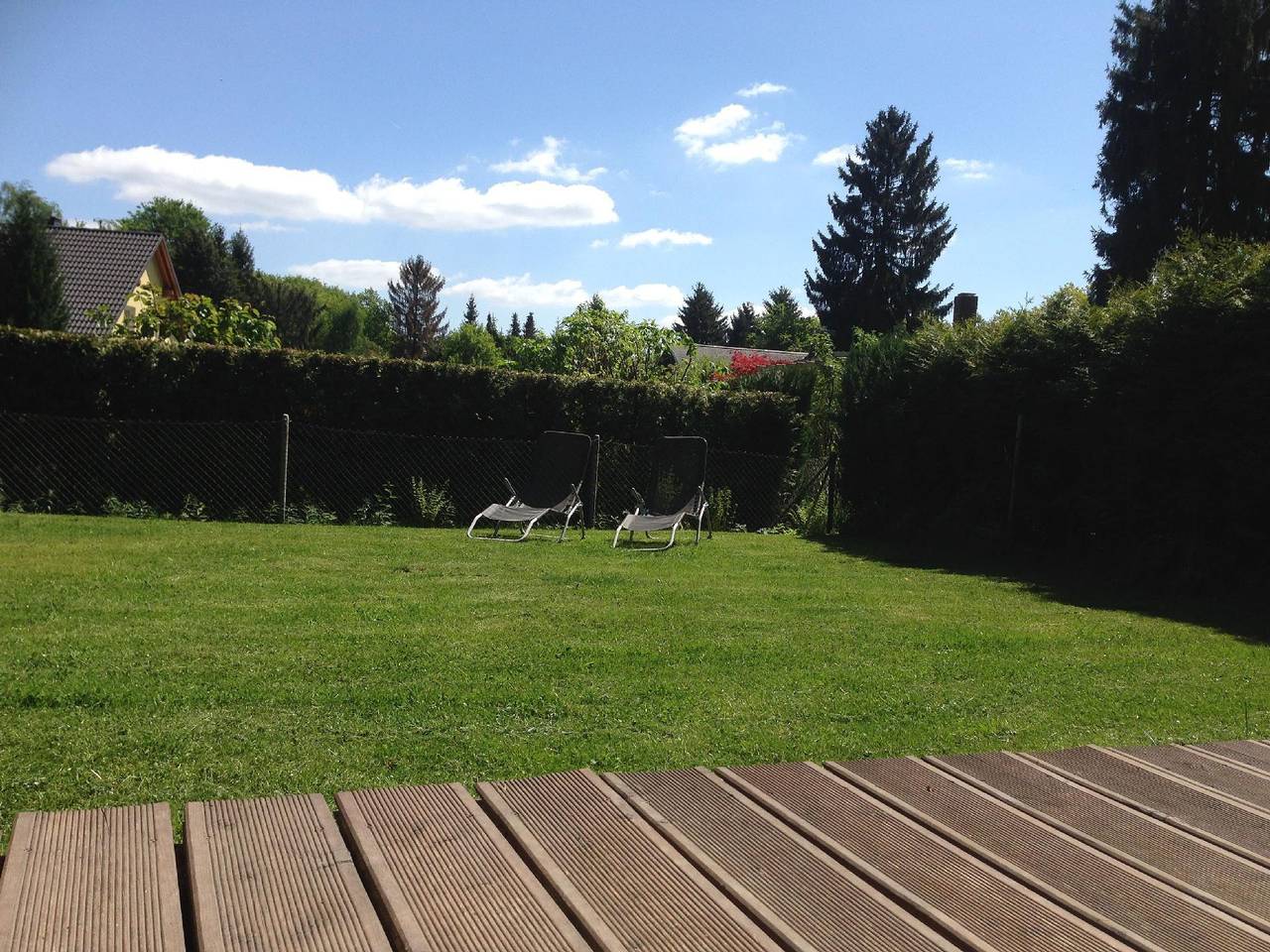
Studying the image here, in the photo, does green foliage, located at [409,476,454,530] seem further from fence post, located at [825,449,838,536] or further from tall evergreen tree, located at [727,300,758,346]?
tall evergreen tree, located at [727,300,758,346]

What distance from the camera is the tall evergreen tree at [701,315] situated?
77562mm

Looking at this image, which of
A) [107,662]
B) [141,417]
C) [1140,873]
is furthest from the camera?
[141,417]

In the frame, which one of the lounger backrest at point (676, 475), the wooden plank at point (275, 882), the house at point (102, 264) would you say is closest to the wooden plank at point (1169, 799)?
the wooden plank at point (275, 882)

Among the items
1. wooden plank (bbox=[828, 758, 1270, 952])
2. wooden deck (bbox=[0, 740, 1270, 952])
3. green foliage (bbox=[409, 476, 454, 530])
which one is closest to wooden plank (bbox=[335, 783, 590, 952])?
wooden deck (bbox=[0, 740, 1270, 952])

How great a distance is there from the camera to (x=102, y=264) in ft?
105

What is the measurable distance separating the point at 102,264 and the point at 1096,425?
102ft

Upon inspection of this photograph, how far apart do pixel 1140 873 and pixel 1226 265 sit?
8944 millimetres

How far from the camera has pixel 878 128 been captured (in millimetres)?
48625

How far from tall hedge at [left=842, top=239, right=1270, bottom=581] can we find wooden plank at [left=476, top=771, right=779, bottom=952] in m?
8.34

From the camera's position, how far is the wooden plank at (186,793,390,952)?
5.44 ft

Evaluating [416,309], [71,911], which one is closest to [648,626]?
[71,911]

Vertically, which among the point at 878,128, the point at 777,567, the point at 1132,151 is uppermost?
the point at 878,128

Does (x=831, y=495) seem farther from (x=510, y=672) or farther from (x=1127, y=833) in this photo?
(x=1127, y=833)

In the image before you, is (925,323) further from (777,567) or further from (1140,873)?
(1140,873)
